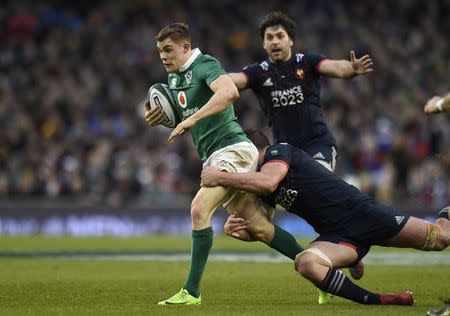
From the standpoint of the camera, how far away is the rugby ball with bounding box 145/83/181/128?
9812 millimetres

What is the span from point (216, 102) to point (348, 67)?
7.13 ft

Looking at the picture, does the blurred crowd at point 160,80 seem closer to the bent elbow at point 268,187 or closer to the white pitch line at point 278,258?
the white pitch line at point 278,258

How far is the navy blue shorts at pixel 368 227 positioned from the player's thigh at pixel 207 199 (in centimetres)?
101

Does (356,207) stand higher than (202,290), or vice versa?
(356,207)

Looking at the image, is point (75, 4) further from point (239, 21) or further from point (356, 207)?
point (356, 207)

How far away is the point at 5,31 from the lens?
1024 inches

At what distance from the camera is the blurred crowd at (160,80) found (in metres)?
22.9

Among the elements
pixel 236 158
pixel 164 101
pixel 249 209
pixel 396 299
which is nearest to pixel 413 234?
pixel 396 299

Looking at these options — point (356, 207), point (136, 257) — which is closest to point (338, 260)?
point (356, 207)

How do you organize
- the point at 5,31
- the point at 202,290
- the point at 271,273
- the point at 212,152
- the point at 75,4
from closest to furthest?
the point at 212,152
the point at 202,290
the point at 271,273
the point at 5,31
the point at 75,4

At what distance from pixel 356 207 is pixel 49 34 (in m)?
18.3

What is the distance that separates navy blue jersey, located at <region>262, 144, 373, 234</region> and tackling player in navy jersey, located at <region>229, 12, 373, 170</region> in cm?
184

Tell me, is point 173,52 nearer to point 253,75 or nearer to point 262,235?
point 253,75

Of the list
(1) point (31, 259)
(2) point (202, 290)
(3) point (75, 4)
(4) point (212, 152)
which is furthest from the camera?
(3) point (75, 4)
